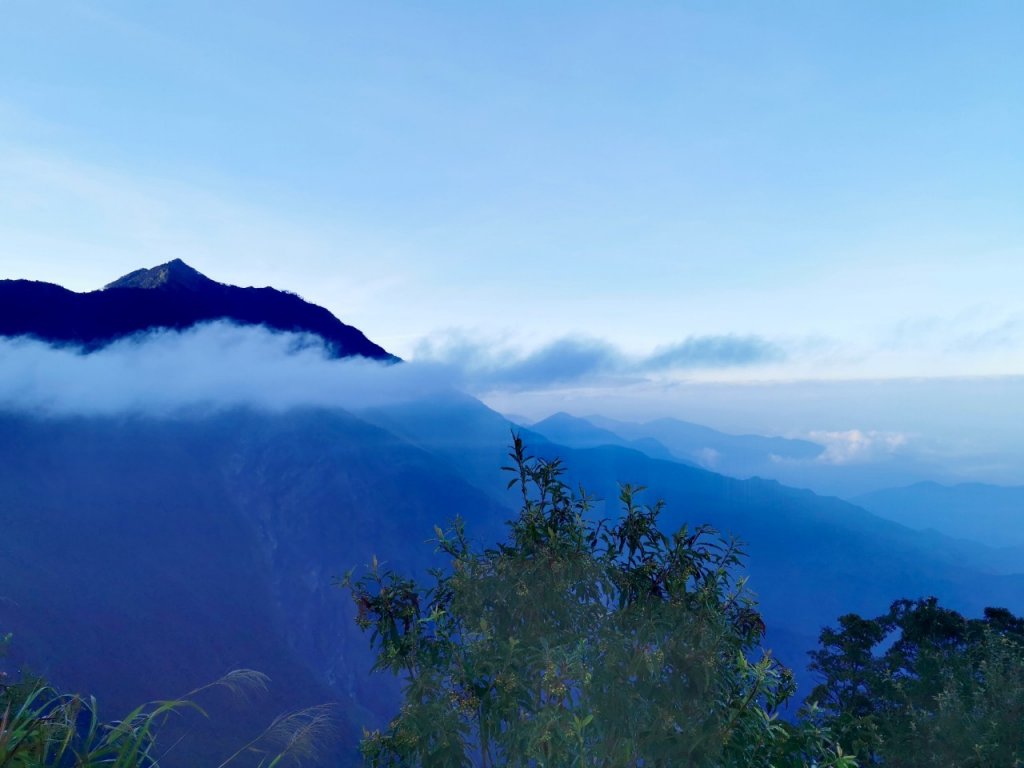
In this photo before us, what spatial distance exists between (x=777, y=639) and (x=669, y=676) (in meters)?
225

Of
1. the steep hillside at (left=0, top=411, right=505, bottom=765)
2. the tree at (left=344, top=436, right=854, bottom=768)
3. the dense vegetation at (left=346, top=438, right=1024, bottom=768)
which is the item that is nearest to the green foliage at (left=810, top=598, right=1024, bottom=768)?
the dense vegetation at (left=346, top=438, right=1024, bottom=768)

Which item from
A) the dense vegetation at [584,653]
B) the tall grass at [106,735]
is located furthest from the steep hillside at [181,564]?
the tall grass at [106,735]

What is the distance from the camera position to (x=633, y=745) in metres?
5.85

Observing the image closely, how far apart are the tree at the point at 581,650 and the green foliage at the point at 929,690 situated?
4.04 ft

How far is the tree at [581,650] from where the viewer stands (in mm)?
5770

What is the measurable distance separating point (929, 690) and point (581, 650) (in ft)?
87.1

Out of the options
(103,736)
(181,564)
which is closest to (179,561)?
(181,564)

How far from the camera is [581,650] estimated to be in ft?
18.6

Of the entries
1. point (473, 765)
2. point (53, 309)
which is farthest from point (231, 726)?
point (53, 309)

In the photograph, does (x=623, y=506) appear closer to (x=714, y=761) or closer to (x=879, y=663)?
(x=714, y=761)

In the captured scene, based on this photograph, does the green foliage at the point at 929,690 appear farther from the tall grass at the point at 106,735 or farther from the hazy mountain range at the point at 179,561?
the hazy mountain range at the point at 179,561

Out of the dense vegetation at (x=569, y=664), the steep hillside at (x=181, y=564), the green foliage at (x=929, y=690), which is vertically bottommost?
the steep hillside at (x=181, y=564)

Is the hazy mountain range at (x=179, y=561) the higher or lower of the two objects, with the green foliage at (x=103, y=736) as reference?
lower

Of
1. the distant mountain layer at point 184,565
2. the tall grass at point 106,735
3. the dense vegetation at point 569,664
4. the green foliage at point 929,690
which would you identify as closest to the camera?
the tall grass at point 106,735
